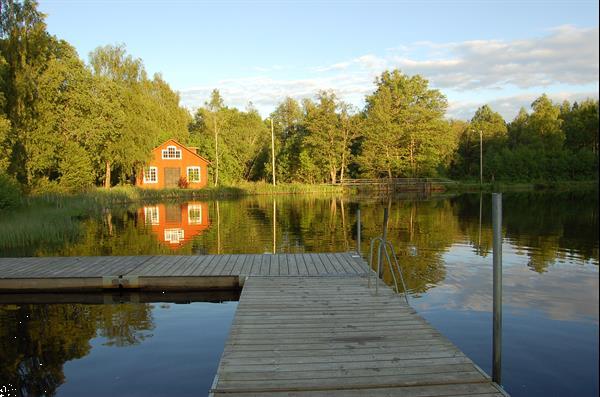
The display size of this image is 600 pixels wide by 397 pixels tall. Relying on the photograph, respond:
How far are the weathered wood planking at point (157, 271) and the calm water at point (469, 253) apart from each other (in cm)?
102

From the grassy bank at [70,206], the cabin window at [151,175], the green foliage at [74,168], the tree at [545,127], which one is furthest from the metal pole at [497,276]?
the tree at [545,127]

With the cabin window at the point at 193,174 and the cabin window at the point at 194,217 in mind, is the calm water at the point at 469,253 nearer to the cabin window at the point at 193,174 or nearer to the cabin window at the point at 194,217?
the cabin window at the point at 194,217

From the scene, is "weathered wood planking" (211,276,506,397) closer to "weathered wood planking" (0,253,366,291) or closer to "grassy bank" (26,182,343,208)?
"weathered wood planking" (0,253,366,291)

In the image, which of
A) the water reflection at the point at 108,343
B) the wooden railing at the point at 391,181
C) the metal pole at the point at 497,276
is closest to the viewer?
the metal pole at the point at 497,276

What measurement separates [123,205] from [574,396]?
32371mm

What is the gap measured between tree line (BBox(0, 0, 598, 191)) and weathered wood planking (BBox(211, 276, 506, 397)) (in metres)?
25.8

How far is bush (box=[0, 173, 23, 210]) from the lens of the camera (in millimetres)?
18844

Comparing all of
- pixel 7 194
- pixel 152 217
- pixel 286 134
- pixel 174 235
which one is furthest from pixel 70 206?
pixel 286 134

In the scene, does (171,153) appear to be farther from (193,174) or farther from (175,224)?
(175,224)

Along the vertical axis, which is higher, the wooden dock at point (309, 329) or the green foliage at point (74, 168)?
the green foliage at point (74, 168)

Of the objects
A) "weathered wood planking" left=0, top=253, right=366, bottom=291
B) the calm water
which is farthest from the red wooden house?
"weathered wood planking" left=0, top=253, right=366, bottom=291

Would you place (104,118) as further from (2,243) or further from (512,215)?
(512,215)

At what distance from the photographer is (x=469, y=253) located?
45.8 ft

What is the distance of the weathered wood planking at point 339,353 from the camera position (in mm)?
4184
